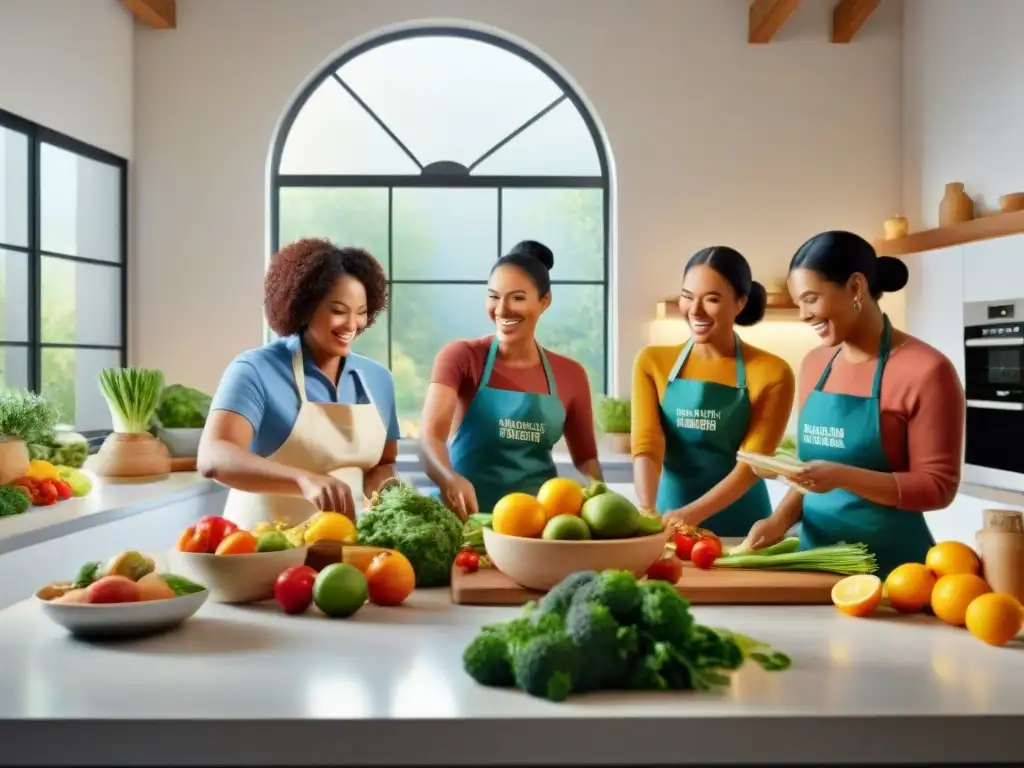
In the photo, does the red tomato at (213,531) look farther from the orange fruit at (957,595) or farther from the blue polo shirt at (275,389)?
the orange fruit at (957,595)

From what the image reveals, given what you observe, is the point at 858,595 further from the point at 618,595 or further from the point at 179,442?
the point at 179,442

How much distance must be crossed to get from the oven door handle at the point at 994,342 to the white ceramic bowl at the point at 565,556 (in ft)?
9.89

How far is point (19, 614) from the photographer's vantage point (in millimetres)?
1619

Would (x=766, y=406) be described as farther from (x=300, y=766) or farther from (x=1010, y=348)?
(x=1010, y=348)

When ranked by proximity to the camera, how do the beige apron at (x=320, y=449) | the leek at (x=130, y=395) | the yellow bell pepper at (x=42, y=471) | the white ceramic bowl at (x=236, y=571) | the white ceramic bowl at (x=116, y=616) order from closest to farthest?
the white ceramic bowl at (x=116, y=616), the white ceramic bowl at (x=236, y=571), the beige apron at (x=320, y=449), the yellow bell pepper at (x=42, y=471), the leek at (x=130, y=395)

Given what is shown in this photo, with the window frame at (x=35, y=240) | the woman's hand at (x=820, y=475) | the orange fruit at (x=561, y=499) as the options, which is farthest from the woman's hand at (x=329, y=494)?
the window frame at (x=35, y=240)

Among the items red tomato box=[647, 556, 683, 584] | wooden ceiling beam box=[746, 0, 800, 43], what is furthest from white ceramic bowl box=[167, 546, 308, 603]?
wooden ceiling beam box=[746, 0, 800, 43]

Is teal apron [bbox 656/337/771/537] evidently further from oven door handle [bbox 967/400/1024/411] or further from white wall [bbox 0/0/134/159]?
white wall [bbox 0/0/134/159]

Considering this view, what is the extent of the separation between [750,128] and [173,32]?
3.20m

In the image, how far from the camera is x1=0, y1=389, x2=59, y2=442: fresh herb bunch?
3.26 meters

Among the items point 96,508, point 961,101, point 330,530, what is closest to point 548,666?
point 330,530

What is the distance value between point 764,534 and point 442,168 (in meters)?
4.10

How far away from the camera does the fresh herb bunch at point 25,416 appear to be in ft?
10.7

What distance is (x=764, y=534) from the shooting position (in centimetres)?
206
